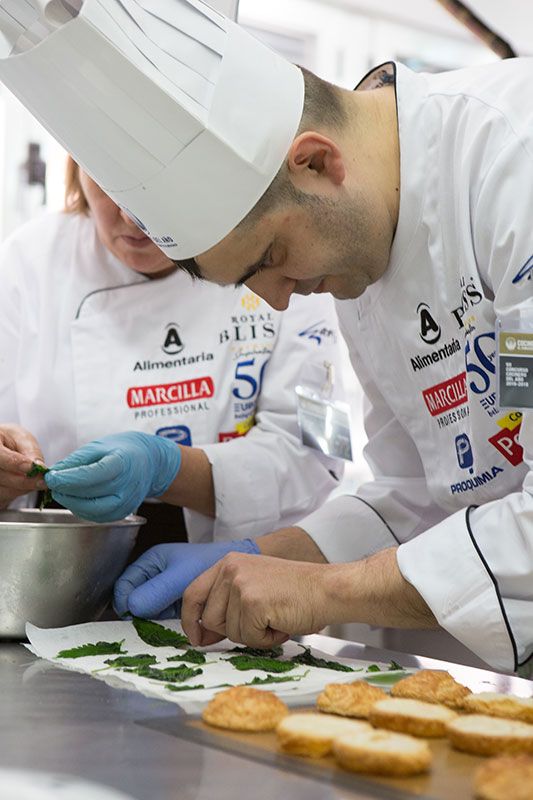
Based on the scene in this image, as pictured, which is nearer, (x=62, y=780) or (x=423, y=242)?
(x=62, y=780)

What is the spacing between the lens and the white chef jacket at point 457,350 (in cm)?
131

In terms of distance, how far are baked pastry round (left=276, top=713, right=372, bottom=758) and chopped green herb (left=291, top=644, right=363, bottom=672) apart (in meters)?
0.38

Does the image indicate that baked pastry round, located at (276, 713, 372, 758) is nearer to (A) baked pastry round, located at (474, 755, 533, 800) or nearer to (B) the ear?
(A) baked pastry round, located at (474, 755, 533, 800)

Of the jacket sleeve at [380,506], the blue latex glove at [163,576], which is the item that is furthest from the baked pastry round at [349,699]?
the jacket sleeve at [380,506]

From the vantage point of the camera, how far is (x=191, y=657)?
1.47 meters

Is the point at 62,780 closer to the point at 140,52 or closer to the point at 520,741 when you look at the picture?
the point at 520,741

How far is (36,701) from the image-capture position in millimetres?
1213

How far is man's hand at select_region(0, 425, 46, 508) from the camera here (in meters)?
1.71

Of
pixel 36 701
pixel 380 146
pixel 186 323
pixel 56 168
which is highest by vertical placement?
pixel 56 168

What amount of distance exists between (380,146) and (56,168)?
9.28 ft

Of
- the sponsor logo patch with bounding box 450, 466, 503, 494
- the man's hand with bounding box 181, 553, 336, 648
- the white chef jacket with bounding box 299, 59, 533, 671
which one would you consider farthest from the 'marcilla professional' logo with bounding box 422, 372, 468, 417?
the man's hand with bounding box 181, 553, 336, 648

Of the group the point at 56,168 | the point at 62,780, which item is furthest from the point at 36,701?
the point at 56,168

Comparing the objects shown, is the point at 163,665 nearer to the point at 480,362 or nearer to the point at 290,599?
the point at 290,599

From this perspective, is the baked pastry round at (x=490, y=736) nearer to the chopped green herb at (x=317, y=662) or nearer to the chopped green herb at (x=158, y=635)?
the chopped green herb at (x=317, y=662)
